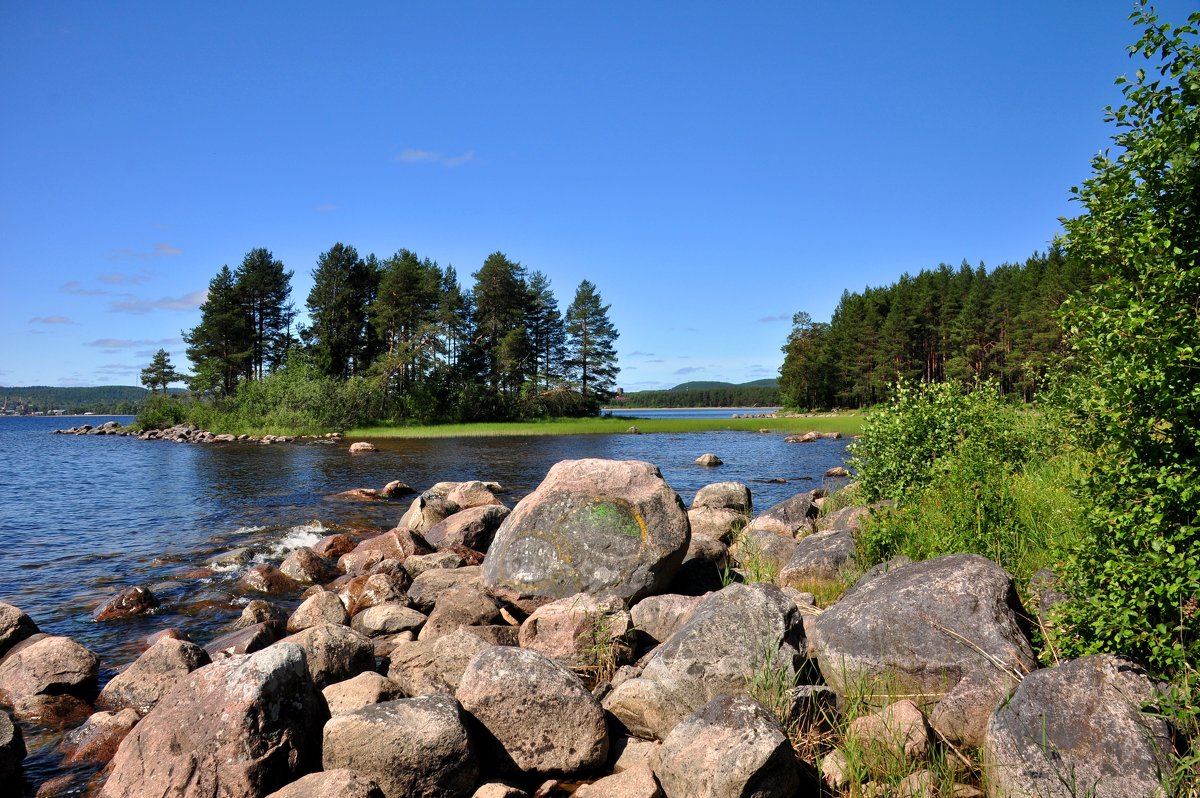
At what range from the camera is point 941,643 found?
22.0 ft

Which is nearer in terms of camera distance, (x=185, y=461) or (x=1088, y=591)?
(x=1088, y=591)

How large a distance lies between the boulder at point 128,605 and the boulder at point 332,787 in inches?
353

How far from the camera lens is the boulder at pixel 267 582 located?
14.2m

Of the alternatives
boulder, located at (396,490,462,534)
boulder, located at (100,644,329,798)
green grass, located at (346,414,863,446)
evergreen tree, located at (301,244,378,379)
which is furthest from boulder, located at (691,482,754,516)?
evergreen tree, located at (301,244,378,379)

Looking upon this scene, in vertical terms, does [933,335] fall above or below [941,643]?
above

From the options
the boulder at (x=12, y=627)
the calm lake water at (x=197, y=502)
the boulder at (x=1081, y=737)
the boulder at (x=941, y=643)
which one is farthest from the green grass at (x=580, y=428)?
the boulder at (x=1081, y=737)

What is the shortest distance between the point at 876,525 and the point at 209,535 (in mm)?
18521

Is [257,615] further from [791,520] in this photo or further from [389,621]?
[791,520]

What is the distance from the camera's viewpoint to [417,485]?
3177 cm

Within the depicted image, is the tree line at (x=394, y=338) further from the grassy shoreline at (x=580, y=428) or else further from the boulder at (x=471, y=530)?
the boulder at (x=471, y=530)

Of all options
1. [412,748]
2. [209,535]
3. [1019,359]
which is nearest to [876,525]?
[412,748]

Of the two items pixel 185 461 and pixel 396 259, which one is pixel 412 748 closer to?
pixel 185 461

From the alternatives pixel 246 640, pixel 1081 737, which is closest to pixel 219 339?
pixel 246 640

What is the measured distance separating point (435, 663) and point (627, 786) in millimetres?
3426
